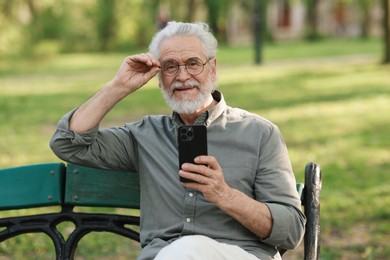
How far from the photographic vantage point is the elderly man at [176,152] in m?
3.66

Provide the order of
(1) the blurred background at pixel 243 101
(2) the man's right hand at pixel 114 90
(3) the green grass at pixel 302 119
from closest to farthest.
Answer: (2) the man's right hand at pixel 114 90, (3) the green grass at pixel 302 119, (1) the blurred background at pixel 243 101

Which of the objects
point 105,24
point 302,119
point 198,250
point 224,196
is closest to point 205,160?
point 224,196

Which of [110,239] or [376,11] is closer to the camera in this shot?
[110,239]

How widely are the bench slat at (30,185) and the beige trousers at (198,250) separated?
3.19 feet

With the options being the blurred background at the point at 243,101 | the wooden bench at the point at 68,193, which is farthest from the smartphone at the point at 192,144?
the blurred background at the point at 243,101

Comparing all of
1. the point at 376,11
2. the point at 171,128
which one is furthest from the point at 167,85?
the point at 376,11

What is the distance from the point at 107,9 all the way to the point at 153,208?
39.5m

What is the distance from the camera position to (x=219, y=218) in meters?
3.72

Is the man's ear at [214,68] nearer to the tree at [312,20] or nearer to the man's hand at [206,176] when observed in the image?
the man's hand at [206,176]

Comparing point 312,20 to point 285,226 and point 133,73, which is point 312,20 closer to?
point 133,73

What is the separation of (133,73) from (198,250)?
0.91m

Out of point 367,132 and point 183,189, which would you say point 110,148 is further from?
point 367,132

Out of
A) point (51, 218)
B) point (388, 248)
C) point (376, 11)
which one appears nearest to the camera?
point (51, 218)

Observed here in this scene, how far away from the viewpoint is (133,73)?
152 inches
